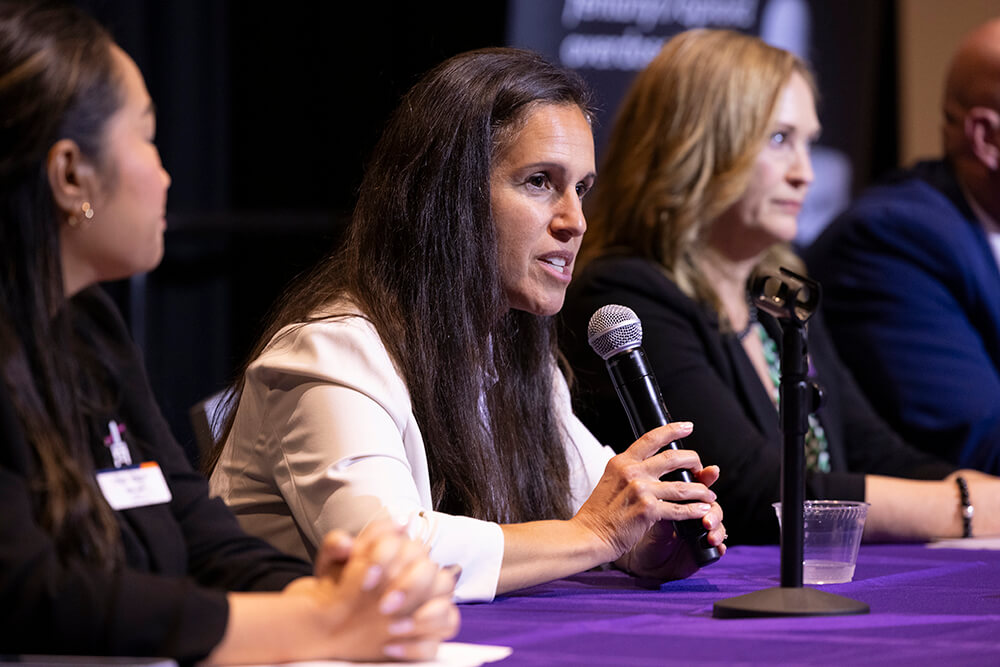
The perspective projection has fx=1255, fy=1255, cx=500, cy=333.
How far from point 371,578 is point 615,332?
0.73m

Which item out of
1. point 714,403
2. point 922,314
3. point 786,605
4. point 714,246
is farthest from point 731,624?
point 922,314

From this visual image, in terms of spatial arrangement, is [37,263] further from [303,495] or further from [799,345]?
[799,345]

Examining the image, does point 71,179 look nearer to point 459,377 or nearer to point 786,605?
point 459,377

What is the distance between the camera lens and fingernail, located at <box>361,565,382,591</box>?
48.0 inches

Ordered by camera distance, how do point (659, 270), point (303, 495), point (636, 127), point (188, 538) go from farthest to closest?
point (636, 127) < point (659, 270) < point (303, 495) < point (188, 538)

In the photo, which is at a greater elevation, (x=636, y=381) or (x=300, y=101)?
(x=300, y=101)

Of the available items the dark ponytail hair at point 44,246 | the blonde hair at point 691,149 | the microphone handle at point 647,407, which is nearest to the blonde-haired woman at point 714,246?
the blonde hair at point 691,149

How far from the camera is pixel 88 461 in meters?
1.30

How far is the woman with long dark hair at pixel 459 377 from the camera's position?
67.5 inches

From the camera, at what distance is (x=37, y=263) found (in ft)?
4.11

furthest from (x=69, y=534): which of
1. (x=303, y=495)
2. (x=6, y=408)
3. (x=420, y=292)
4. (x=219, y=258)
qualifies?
(x=219, y=258)

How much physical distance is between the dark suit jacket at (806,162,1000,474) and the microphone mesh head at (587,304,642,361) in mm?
1891

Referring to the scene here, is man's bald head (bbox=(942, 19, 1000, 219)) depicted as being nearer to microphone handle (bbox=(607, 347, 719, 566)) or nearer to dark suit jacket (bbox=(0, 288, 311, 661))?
microphone handle (bbox=(607, 347, 719, 566))

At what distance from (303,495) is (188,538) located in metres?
0.28
